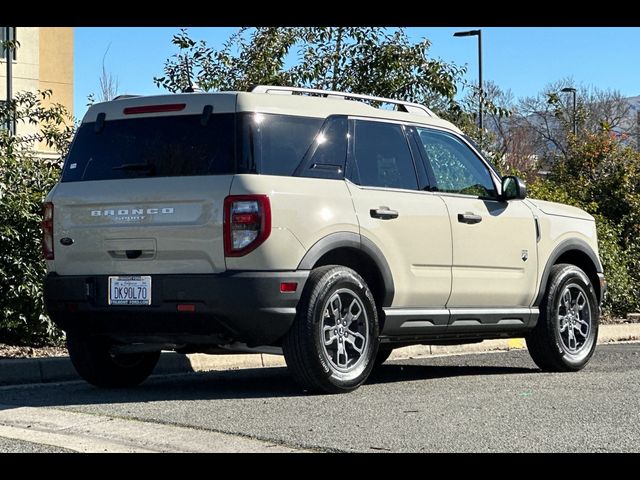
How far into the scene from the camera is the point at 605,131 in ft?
62.5

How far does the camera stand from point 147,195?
800 centimetres

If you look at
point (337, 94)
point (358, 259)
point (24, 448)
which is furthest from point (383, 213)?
point (24, 448)

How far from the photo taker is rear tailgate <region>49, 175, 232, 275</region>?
779 centimetres

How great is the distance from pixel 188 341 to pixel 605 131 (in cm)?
1245

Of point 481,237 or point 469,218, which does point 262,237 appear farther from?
point 481,237

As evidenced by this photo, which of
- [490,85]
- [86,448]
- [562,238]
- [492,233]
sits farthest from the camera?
[490,85]

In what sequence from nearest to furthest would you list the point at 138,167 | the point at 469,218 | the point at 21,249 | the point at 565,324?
1. the point at 138,167
2. the point at 469,218
3. the point at 565,324
4. the point at 21,249

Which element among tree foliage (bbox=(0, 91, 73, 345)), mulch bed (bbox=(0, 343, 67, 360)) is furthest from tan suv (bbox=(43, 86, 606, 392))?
tree foliage (bbox=(0, 91, 73, 345))

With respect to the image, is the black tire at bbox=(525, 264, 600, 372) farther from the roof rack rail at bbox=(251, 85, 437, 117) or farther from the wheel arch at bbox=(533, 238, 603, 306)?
the roof rack rail at bbox=(251, 85, 437, 117)

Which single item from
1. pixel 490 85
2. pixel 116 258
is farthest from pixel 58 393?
pixel 490 85

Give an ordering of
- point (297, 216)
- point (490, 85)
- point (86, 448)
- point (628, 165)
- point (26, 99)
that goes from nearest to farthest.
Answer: point (86, 448) < point (297, 216) < point (26, 99) < point (628, 165) < point (490, 85)

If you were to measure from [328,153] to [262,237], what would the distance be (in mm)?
1001
